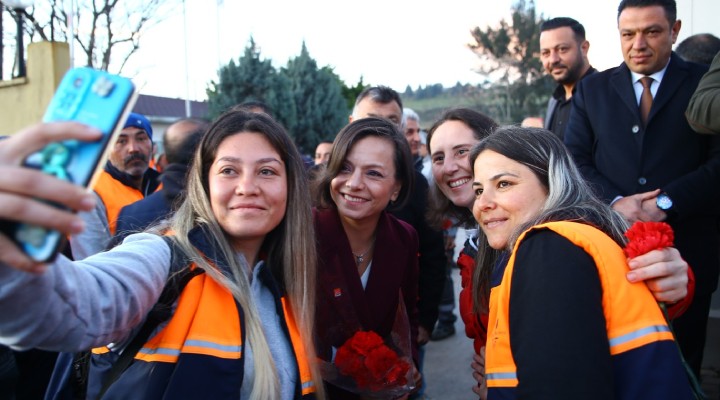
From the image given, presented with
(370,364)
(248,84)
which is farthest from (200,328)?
(248,84)

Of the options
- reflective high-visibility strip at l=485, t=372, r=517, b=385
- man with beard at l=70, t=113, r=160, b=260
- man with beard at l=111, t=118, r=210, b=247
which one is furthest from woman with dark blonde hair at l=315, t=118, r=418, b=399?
man with beard at l=70, t=113, r=160, b=260

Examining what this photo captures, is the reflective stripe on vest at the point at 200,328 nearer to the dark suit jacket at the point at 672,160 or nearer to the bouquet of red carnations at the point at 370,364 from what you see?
the bouquet of red carnations at the point at 370,364

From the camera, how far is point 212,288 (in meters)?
1.77

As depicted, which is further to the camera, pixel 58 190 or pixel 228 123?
pixel 228 123

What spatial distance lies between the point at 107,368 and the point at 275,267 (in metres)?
0.75

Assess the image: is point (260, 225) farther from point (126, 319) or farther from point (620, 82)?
point (620, 82)

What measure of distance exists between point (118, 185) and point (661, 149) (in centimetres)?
370

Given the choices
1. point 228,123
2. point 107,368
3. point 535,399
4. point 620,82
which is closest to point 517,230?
point 535,399

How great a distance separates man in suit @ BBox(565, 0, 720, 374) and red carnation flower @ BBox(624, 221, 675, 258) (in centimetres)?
123

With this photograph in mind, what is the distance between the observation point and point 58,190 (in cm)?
86

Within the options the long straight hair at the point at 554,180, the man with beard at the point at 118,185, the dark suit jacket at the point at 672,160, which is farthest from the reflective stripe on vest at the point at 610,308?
the man with beard at the point at 118,185

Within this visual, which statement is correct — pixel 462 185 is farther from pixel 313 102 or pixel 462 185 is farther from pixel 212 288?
pixel 313 102

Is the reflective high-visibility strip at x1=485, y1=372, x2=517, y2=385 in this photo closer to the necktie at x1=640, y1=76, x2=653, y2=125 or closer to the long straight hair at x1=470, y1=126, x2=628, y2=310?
the long straight hair at x1=470, y1=126, x2=628, y2=310

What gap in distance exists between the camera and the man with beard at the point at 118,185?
3492 millimetres
